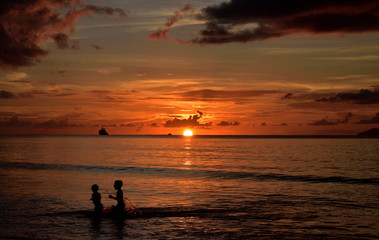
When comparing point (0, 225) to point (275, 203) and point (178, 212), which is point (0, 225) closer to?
point (178, 212)

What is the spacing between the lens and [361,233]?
18.2 meters

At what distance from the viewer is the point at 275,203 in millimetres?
26453

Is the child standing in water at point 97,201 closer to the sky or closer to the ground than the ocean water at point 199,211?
closer to the sky

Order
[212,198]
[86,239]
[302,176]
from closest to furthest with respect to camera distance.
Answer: [86,239]
[212,198]
[302,176]

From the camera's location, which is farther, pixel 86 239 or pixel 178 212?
pixel 178 212

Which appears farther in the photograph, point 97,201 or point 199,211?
point 199,211

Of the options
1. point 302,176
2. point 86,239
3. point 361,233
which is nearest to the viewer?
point 86,239

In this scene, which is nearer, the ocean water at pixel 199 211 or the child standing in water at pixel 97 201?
the ocean water at pixel 199 211

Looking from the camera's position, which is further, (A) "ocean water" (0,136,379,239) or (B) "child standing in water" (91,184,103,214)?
(B) "child standing in water" (91,184,103,214)

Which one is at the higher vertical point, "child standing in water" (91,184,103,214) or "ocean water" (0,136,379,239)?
"child standing in water" (91,184,103,214)

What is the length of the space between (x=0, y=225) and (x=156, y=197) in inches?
483

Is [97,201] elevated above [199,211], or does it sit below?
above

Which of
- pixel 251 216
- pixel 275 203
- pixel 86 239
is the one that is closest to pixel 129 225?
pixel 86 239

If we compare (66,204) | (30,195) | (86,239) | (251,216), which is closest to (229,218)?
(251,216)
